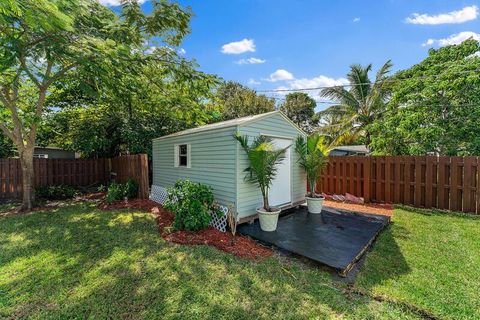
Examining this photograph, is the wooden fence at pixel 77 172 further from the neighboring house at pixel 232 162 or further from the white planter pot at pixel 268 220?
the white planter pot at pixel 268 220

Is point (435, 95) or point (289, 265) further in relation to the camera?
point (435, 95)

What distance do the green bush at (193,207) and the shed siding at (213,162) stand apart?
40 cm

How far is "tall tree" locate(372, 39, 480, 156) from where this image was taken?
27.0 feet

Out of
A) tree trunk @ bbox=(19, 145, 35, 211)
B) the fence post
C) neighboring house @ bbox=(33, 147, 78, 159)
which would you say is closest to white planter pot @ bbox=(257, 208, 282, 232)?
the fence post

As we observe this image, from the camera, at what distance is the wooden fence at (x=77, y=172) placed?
28.1ft

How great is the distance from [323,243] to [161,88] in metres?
7.66

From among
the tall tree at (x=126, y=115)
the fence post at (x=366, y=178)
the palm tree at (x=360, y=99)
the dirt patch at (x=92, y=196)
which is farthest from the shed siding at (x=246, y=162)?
the palm tree at (x=360, y=99)

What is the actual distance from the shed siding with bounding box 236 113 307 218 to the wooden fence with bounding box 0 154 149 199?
4.47 metres

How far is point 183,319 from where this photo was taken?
2480 millimetres

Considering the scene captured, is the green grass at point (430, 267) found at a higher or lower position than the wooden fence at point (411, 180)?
lower

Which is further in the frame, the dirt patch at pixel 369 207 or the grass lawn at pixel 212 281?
the dirt patch at pixel 369 207

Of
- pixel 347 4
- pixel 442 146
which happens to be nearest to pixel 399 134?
pixel 442 146

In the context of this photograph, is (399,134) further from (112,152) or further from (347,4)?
(112,152)

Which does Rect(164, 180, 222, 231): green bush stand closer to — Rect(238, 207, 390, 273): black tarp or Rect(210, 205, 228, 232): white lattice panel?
Rect(210, 205, 228, 232): white lattice panel
